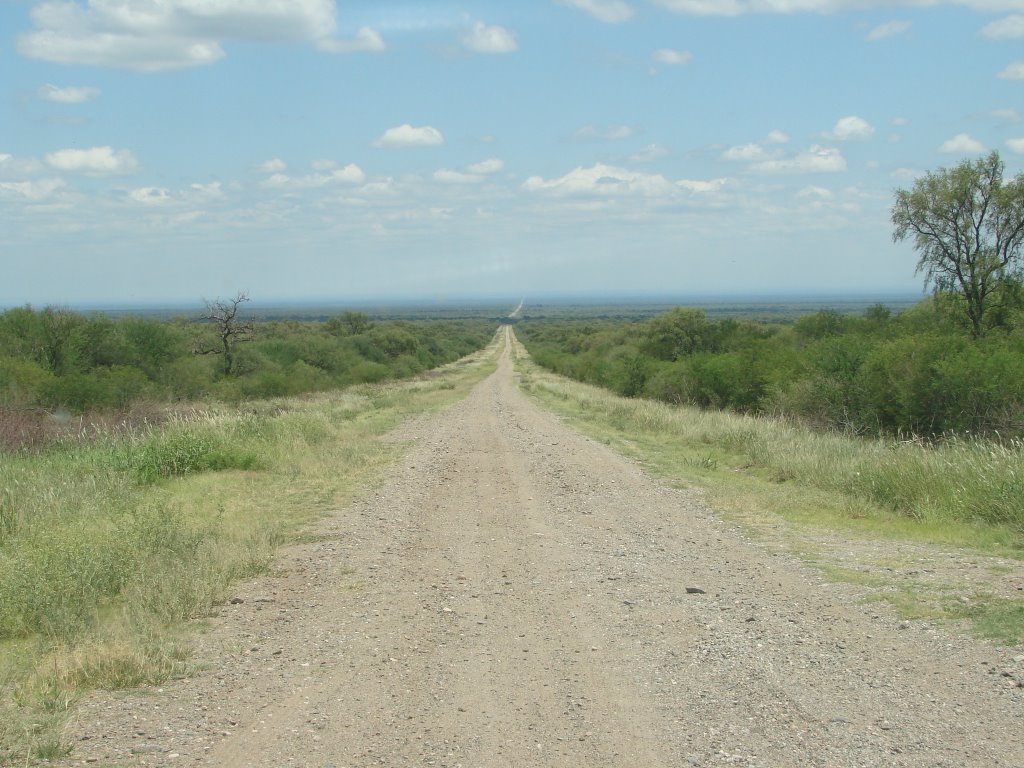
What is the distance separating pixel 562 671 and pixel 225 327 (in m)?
40.2

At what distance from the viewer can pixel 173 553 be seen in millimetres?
8680

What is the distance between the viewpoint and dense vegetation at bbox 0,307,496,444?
24844mm

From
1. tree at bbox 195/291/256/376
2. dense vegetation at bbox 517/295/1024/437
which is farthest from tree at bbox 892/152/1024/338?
tree at bbox 195/291/256/376

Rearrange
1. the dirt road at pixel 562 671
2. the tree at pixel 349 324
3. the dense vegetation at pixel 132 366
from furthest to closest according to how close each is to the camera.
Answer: the tree at pixel 349 324
the dense vegetation at pixel 132 366
the dirt road at pixel 562 671

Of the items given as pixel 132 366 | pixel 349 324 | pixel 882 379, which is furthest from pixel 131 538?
pixel 349 324

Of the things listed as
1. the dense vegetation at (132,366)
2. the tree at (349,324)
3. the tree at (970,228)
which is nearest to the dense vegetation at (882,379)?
the tree at (970,228)

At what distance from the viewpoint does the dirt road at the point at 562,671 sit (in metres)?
4.76

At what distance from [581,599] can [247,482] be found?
8.18 meters

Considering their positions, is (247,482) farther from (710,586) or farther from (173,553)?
(710,586)

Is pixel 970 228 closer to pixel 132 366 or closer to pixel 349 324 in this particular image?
pixel 132 366

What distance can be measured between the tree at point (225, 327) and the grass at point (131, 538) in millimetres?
23290

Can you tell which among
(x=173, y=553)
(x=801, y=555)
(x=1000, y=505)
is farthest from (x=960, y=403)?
(x=173, y=553)

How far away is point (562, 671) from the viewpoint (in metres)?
5.91

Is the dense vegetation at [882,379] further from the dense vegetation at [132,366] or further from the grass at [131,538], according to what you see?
the dense vegetation at [132,366]
